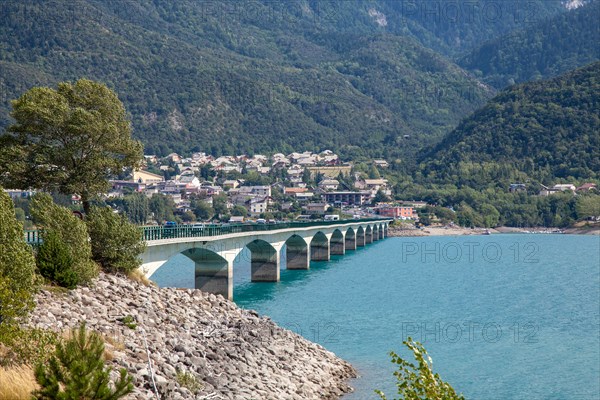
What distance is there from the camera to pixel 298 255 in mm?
88562

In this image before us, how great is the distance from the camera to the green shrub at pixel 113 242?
34719mm

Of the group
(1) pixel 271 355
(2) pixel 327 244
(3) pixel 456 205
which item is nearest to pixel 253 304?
(1) pixel 271 355

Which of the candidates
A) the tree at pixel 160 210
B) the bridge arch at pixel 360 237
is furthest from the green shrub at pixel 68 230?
the tree at pixel 160 210

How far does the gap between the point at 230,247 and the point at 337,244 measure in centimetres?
6022

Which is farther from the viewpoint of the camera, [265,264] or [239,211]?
[239,211]

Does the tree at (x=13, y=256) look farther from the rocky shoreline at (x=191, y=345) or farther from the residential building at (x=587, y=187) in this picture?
the residential building at (x=587, y=187)

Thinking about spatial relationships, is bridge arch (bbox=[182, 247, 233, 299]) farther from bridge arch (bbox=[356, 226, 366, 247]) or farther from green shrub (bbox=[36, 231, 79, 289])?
bridge arch (bbox=[356, 226, 366, 247])

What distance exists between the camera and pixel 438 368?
122ft

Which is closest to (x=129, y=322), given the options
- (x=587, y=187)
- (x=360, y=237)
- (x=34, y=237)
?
(x=34, y=237)

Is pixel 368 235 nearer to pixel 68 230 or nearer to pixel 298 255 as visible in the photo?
pixel 298 255

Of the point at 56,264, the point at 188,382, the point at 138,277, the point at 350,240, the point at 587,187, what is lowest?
the point at 350,240

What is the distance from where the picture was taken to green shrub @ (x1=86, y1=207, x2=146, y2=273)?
34719 mm

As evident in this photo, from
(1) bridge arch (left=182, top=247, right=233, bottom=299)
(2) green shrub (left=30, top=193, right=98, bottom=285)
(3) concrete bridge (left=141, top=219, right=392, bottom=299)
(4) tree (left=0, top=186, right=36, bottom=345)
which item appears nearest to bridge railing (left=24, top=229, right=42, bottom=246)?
(2) green shrub (left=30, top=193, right=98, bottom=285)

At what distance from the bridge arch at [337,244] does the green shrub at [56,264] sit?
282 feet
